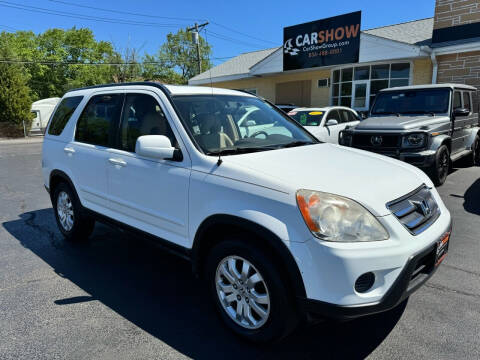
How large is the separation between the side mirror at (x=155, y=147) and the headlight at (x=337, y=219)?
1.14 m

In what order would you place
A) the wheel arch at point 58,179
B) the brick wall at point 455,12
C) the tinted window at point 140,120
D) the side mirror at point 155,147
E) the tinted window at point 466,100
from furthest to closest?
the brick wall at point 455,12 → the tinted window at point 466,100 → the wheel arch at point 58,179 → the tinted window at point 140,120 → the side mirror at point 155,147

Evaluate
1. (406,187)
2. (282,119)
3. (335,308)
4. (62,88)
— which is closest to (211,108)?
(282,119)

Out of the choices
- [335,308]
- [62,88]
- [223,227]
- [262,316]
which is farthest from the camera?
[62,88]

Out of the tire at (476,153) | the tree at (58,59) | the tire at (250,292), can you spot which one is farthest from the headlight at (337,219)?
the tree at (58,59)

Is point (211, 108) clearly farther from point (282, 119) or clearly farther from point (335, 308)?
point (335, 308)

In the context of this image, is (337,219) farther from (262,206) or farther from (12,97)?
(12,97)

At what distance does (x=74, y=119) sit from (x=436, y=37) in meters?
13.4

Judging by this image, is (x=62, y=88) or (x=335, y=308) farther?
(x=62, y=88)

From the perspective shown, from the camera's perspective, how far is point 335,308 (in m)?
2.08

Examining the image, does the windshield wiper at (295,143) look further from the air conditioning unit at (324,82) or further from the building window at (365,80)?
the air conditioning unit at (324,82)

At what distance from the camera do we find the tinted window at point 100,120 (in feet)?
12.1

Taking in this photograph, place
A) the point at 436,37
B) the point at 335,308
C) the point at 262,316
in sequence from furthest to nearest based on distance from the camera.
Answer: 1. the point at 436,37
2. the point at 262,316
3. the point at 335,308

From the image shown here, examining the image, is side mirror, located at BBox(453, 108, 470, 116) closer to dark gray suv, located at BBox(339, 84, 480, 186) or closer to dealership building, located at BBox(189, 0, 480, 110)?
dark gray suv, located at BBox(339, 84, 480, 186)

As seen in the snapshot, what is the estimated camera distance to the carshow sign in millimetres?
16031
